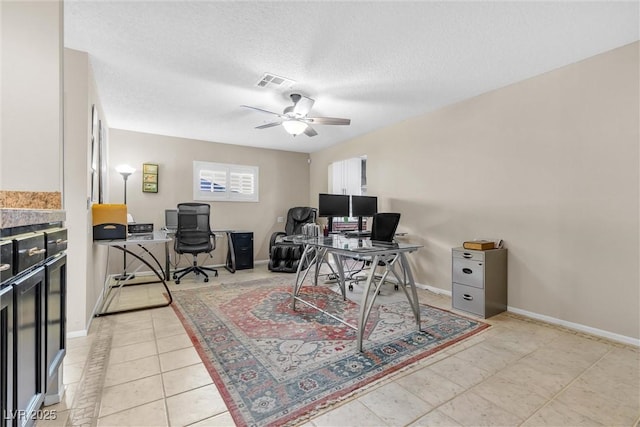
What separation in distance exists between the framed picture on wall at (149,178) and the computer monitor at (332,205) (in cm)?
294

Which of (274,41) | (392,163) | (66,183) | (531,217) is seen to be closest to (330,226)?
(392,163)

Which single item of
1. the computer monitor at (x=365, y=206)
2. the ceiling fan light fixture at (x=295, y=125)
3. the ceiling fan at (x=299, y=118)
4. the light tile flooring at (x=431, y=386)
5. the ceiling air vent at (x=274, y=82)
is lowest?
the light tile flooring at (x=431, y=386)

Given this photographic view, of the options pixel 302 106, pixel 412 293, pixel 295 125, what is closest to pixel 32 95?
pixel 295 125

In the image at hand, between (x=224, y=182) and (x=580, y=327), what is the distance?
5.61 m

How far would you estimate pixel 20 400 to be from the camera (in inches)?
43.1

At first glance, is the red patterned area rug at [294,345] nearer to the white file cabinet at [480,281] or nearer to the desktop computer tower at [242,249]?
the white file cabinet at [480,281]

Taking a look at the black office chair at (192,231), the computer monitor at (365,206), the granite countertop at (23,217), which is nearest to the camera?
the granite countertop at (23,217)

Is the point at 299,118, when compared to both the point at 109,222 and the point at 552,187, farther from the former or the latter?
the point at 552,187

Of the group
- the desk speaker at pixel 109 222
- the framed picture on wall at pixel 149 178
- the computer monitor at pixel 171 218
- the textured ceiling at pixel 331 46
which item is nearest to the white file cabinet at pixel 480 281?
the textured ceiling at pixel 331 46

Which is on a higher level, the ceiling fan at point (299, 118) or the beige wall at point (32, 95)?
the ceiling fan at point (299, 118)

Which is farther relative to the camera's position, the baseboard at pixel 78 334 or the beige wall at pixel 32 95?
the baseboard at pixel 78 334

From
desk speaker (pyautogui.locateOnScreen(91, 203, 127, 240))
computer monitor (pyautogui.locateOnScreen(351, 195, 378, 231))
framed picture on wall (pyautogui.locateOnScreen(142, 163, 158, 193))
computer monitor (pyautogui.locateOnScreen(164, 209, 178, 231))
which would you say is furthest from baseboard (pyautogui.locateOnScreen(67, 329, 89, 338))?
computer monitor (pyautogui.locateOnScreen(351, 195, 378, 231))

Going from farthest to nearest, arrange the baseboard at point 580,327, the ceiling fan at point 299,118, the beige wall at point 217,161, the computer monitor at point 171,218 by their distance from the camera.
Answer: the computer monitor at point 171,218
the beige wall at point 217,161
the ceiling fan at point 299,118
the baseboard at point 580,327

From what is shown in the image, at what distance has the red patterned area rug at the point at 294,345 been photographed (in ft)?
5.63
